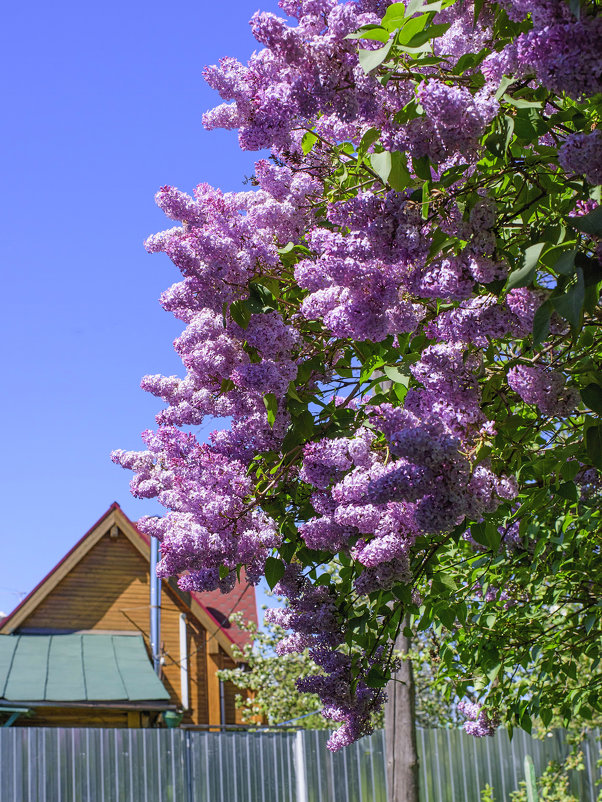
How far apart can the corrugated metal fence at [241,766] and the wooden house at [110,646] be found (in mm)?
5572

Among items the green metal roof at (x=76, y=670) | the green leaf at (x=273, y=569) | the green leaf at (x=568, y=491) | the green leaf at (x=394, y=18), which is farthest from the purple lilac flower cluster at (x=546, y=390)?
the green metal roof at (x=76, y=670)

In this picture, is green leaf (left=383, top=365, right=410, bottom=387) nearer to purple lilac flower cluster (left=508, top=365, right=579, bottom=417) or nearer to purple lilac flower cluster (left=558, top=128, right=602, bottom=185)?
purple lilac flower cluster (left=508, top=365, right=579, bottom=417)

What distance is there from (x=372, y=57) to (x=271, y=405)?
1547 mm

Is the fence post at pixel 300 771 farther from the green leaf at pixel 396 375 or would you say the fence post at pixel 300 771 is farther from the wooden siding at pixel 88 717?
the green leaf at pixel 396 375

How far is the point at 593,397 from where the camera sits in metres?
2.76

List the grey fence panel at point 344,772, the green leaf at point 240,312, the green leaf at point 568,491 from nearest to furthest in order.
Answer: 1. the green leaf at point 240,312
2. the green leaf at point 568,491
3. the grey fence panel at point 344,772

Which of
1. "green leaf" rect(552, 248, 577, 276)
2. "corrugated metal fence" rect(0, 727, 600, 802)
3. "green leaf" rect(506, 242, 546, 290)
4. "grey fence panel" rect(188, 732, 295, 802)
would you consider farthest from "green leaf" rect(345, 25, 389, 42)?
"grey fence panel" rect(188, 732, 295, 802)

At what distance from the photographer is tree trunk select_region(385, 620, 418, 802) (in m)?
8.74

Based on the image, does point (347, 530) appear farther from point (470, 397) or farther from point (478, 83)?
point (478, 83)

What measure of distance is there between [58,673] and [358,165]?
15.3 m

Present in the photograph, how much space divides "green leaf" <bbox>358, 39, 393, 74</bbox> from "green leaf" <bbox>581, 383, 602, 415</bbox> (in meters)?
1.10

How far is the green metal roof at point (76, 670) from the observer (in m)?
16.0

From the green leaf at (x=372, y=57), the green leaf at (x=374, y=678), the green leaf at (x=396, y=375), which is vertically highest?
the green leaf at (x=372, y=57)

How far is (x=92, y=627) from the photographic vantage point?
1947 centimetres
